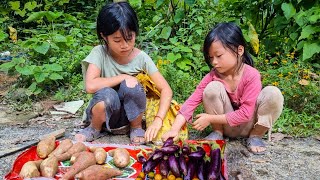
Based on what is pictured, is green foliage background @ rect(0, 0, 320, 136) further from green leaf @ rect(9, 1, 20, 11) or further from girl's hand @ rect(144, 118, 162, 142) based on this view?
green leaf @ rect(9, 1, 20, 11)

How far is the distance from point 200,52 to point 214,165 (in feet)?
9.07

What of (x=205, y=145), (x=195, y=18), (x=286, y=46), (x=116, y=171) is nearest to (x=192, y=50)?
(x=195, y=18)

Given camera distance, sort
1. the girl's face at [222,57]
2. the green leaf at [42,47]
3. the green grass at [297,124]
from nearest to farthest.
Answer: the girl's face at [222,57]
the green grass at [297,124]
the green leaf at [42,47]

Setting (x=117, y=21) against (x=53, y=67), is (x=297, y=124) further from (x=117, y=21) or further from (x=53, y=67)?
(x=53, y=67)

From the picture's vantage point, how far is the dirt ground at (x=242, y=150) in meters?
3.03

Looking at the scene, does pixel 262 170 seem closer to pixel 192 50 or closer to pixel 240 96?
pixel 240 96

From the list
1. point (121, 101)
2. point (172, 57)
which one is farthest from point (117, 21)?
point (172, 57)

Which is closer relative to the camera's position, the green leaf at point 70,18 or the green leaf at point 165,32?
the green leaf at point 165,32

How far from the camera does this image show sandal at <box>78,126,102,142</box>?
3.47 m

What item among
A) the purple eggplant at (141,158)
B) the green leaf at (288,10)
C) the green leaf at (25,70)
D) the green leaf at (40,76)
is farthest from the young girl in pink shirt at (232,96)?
the green leaf at (25,70)

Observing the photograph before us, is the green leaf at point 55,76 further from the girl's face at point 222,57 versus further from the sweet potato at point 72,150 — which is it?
the girl's face at point 222,57

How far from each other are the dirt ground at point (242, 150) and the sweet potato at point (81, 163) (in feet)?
2.16

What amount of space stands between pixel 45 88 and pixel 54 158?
2.47m

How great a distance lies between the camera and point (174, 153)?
2.77 m
